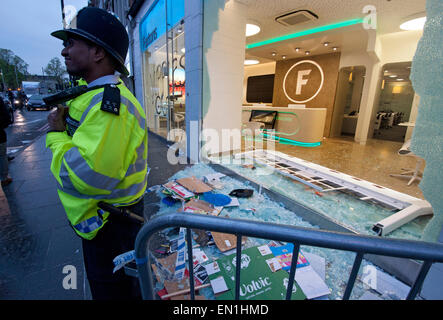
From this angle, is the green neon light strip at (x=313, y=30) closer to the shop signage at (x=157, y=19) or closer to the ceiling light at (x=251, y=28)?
the ceiling light at (x=251, y=28)

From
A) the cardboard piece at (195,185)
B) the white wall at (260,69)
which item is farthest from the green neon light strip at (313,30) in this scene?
the cardboard piece at (195,185)

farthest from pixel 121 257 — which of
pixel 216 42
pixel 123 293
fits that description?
pixel 216 42

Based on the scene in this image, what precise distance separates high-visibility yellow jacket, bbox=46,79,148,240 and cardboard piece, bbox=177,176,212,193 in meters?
1.85

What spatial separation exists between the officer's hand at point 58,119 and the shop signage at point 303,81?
8.07m

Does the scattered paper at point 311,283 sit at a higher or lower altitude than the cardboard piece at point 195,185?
lower

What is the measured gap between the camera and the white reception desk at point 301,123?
577cm

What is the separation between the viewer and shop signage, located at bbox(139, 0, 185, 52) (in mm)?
4583

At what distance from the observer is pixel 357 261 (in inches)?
25.0

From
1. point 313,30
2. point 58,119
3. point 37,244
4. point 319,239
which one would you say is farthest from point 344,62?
point 37,244

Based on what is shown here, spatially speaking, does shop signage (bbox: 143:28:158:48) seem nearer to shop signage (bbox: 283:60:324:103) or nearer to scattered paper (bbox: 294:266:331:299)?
shop signage (bbox: 283:60:324:103)

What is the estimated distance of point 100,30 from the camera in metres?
0.87

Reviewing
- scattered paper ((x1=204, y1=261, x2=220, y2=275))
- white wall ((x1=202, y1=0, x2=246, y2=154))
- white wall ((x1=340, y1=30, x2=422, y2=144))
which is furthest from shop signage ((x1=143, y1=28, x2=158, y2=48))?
scattered paper ((x1=204, y1=261, x2=220, y2=275))

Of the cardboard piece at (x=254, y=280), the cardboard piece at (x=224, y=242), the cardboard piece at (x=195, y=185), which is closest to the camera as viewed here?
the cardboard piece at (x=254, y=280)
